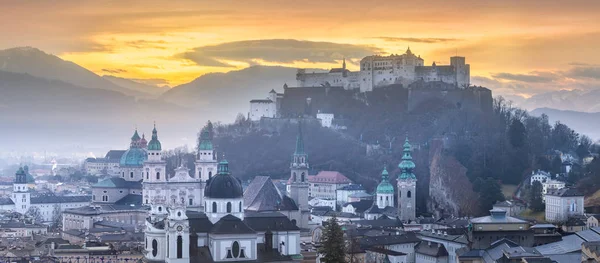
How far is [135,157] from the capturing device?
84.1 metres

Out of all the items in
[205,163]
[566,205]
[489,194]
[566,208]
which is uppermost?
[205,163]

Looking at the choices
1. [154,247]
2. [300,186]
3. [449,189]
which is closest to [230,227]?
[154,247]

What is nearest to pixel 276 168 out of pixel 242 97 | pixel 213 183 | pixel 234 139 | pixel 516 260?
pixel 234 139

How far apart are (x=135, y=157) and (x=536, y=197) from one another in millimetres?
28688

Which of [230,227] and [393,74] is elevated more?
[393,74]

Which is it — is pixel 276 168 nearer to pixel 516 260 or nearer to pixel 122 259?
pixel 122 259

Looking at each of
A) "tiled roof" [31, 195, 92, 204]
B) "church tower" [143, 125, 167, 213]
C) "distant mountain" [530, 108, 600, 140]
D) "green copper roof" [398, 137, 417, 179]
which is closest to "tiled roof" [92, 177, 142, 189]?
"church tower" [143, 125, 167, 213]

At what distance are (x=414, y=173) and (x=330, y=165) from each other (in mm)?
10644

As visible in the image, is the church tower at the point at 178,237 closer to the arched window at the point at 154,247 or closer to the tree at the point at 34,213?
the arched window at the point at 154,247

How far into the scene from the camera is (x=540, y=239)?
165 feet

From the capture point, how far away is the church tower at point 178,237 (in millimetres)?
45719

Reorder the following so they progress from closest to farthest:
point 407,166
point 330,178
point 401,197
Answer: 1. point 401,197
2. point 407,166
3. point 330,178

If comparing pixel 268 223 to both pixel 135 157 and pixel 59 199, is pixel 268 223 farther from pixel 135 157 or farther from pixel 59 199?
pixel 59 199

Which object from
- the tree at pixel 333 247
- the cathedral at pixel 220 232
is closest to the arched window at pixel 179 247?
the cathedral at pixel 220 232
